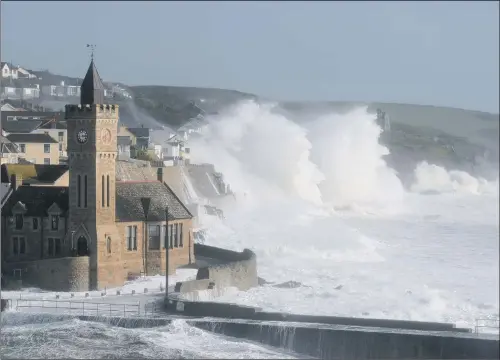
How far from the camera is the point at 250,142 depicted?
1399 inches

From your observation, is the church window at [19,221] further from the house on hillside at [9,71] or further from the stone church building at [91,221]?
the house on hillside at [9,71]

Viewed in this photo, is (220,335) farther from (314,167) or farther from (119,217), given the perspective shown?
(314,167)

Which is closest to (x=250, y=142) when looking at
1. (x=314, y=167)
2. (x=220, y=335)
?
(x=314, y=167)

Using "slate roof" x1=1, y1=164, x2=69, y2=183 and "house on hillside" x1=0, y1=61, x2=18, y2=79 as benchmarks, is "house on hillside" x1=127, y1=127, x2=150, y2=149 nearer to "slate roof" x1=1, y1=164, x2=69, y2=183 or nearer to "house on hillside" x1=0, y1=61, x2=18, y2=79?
"house on hillside" x1=0, y1=61, x2=18, y2=79

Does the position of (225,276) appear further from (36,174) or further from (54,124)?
(54,124)

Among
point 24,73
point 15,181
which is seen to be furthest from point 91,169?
point 24,73

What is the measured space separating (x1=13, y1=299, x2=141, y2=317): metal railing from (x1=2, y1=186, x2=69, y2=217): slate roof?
3319mm

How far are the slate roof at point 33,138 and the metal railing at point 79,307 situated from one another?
9189 mm

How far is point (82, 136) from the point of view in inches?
911

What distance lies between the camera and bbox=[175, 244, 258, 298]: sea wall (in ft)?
72.3

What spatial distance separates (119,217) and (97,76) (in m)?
2.72

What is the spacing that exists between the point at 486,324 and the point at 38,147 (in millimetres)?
14511

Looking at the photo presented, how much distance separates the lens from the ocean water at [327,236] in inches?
706

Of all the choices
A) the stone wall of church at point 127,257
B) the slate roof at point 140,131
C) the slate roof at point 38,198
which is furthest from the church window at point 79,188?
the slate roof at point 140,131
